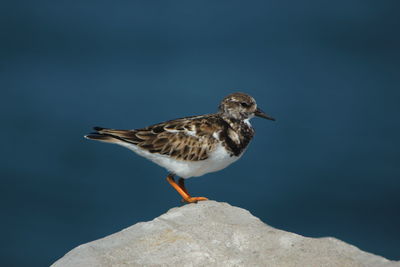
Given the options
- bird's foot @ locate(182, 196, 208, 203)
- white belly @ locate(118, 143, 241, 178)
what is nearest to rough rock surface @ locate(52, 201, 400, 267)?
bird's foot @ locate(182, 196, 208, 203)

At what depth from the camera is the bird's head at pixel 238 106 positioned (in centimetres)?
800

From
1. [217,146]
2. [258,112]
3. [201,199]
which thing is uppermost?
[258,112]

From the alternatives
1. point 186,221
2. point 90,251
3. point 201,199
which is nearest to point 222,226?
point 186,221

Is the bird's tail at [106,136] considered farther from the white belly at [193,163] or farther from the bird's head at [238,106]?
the bird's head at [238,106]

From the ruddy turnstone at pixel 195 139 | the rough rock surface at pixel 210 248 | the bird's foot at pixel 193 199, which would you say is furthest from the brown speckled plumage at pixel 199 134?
the rough rock surface at pixel 210 248

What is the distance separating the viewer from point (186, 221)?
275 inches

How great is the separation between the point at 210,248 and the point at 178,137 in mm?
1953

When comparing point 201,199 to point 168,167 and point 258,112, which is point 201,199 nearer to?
point 168,167

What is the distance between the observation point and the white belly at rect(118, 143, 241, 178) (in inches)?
302

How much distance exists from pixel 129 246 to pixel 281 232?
1781 millimetres

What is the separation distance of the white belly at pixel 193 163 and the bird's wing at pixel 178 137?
0.22ft

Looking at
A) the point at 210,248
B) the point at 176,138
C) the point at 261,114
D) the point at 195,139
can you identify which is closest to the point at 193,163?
the point at 195,139

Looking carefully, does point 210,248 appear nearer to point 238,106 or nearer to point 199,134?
point 199,134

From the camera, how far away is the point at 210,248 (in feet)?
20.9
